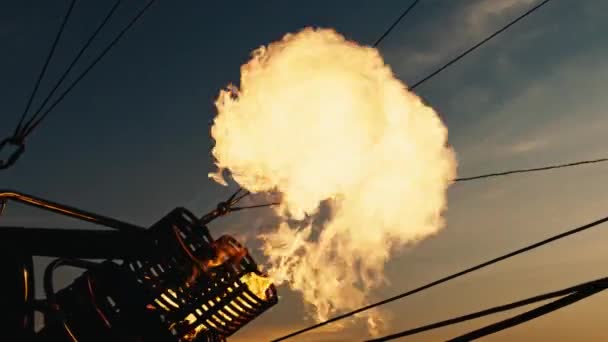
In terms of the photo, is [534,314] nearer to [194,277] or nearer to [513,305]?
[513,305]

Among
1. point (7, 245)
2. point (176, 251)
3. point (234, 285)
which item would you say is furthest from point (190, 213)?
point (7, 245)

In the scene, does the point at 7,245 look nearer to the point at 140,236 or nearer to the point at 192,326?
the point at 140,236

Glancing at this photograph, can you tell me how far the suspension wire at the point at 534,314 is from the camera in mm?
3412

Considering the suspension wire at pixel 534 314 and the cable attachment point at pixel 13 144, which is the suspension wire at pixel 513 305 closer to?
the suspension wire at pixel 534 314

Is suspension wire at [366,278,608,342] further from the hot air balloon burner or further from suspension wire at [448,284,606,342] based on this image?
the hot air balloon burner

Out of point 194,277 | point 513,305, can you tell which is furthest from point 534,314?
point 194,277

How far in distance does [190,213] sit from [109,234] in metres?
1.21

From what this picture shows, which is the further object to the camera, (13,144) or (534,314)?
(13,144)

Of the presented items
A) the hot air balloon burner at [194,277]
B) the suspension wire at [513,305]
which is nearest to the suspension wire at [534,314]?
the suspension wire at [513,305]

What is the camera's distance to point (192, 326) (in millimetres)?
6348

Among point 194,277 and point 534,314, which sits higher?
point 194,277

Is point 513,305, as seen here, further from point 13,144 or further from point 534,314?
point 13,144

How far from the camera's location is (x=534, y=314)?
3416 millimetres

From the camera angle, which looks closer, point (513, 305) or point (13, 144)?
point (513, 305)
